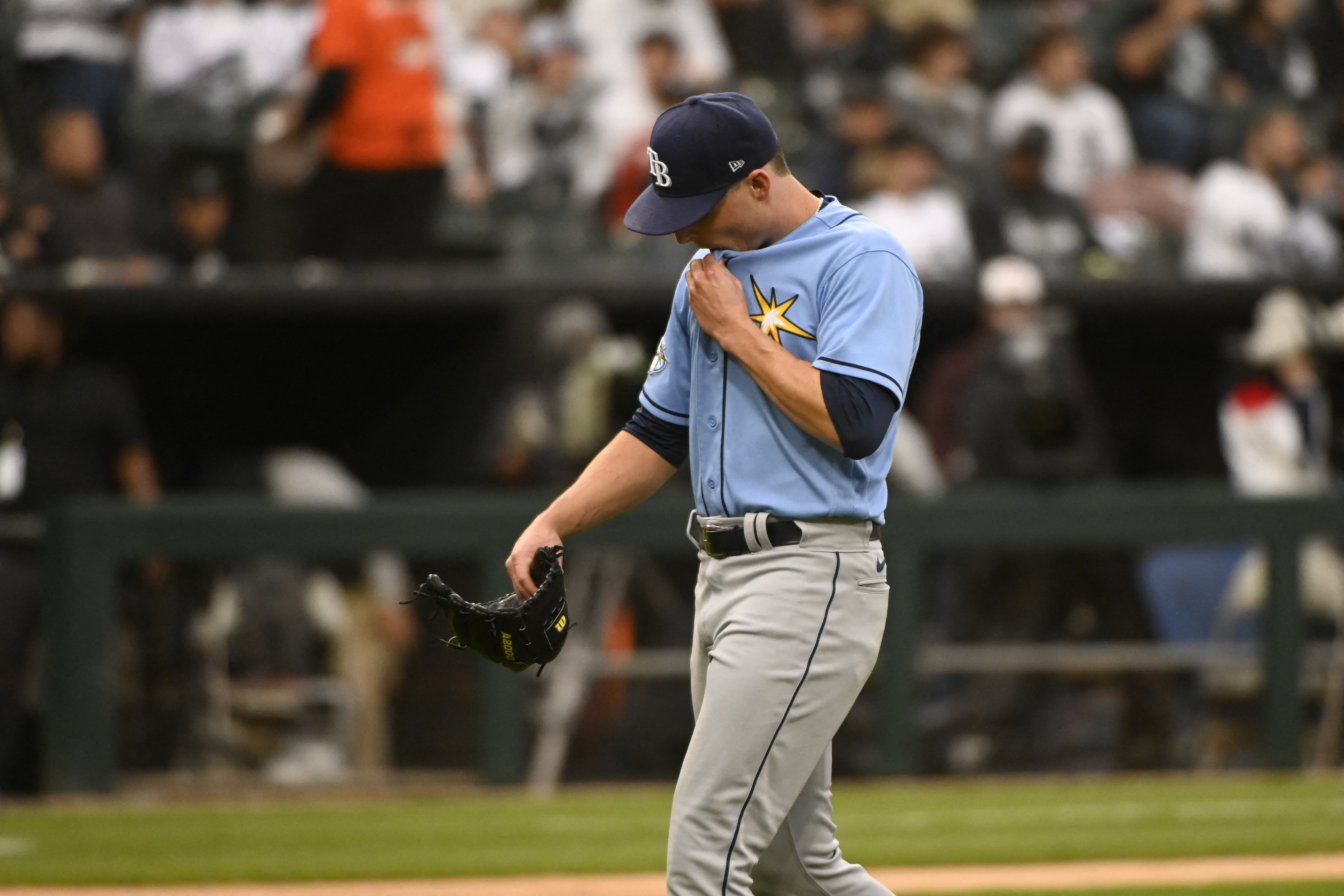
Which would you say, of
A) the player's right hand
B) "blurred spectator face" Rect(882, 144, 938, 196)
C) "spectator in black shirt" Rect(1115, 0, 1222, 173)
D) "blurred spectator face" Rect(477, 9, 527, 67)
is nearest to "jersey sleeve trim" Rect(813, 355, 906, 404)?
the player's right hand

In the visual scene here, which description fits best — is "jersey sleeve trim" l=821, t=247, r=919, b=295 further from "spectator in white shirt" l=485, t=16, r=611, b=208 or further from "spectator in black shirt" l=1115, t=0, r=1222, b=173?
"spectator in black shirt" l=1115, t=0, r=1222, b=173

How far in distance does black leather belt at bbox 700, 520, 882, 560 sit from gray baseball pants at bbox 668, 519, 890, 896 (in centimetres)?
1

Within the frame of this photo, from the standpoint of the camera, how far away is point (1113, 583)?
846 cm

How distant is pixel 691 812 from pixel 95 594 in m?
5.80

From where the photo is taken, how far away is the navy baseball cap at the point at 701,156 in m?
3.03

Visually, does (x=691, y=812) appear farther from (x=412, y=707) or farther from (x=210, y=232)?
(x=210, y=232)

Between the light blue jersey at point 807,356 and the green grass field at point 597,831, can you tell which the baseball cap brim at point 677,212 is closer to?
the light blue jersey at point 807,356

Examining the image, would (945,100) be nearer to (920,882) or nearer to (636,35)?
(636,35)

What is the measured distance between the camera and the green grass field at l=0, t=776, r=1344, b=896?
6.11 metres

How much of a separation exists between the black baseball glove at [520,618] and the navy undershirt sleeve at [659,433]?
0.27m

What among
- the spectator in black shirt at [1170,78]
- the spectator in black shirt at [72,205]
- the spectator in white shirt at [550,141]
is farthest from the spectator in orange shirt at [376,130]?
the spectator in black shirt at [1170,78]

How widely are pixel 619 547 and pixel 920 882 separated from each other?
9.67 ft

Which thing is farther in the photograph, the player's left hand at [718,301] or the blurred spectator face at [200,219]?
the blurred spectator face at [200,219]

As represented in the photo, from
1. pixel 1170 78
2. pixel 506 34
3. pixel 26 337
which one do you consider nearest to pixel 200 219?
pixel 26 337
